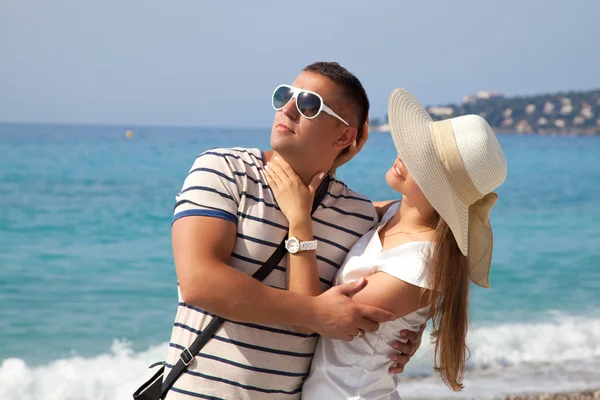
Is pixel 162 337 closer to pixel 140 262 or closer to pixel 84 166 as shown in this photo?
pixel 140 262

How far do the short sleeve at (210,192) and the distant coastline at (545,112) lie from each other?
65.1 metres

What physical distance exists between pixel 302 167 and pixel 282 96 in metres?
0.27

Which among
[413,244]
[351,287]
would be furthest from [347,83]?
[351,287]

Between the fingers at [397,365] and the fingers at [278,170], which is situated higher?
the fingers at [278,170]

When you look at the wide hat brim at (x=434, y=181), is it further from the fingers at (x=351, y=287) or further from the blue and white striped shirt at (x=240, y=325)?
the blue and white striped shirt at (x=240, y=325)

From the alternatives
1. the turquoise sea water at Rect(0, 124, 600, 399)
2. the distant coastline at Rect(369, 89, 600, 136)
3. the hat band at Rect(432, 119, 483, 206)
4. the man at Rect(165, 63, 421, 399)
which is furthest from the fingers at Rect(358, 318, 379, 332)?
the distant coastline at Rect(369, 89, 600, 136)

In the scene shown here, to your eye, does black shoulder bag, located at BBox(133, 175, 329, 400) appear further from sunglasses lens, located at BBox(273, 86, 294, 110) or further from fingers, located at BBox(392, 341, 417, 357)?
fingers, located at BBox(392, 341, 417, 357)

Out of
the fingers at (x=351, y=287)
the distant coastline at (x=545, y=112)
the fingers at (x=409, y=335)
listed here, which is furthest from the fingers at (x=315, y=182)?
the distant coastline at (x=545, y=112)

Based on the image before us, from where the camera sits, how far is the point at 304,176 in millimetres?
2891

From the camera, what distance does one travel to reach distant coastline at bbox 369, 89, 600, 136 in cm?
6906

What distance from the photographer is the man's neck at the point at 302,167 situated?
2836mm

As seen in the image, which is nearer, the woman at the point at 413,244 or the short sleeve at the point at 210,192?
the short sleeve at the point at 210,192

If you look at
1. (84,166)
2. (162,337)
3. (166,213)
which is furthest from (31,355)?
(84,166)

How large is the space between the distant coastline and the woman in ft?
212
